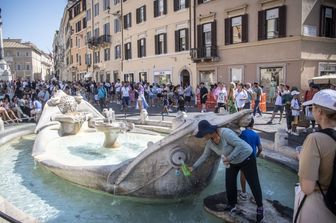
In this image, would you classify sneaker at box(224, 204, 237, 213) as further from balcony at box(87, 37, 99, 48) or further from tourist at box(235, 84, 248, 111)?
balcony at box(87, 37, 99, 48)

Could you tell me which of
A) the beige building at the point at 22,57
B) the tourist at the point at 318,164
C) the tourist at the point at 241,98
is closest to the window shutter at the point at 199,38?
the tourist at the point at 241,98

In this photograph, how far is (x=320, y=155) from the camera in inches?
95.3

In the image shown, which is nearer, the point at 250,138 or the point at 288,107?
the point at 250,138

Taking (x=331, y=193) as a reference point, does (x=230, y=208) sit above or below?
below

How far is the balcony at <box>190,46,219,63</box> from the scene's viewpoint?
79.1ft

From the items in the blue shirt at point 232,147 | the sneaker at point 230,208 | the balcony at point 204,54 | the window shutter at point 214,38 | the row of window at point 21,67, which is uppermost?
the row of window at point 21,67

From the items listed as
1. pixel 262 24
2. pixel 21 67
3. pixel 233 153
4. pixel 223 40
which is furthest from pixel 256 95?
pixel 21 67

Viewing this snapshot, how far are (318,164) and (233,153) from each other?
1.87 m

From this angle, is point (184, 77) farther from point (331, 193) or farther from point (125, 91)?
point (331, 193)

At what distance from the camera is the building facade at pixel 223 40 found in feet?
65.4

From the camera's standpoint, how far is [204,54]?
24.7 m

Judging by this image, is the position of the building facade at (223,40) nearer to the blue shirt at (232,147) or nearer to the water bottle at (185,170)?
the water bottle at (185,170)

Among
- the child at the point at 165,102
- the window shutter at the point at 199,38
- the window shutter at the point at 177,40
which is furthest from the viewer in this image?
the window shutter at the point at 177,40

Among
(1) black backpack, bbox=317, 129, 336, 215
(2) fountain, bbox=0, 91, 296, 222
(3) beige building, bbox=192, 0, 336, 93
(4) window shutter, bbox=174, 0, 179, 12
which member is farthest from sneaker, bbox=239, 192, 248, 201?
(4) window shutter, bbox=174, 0, 179, 12
